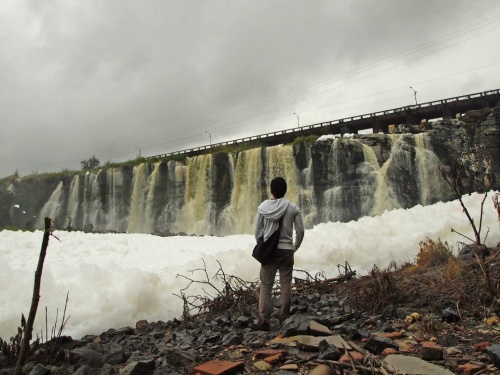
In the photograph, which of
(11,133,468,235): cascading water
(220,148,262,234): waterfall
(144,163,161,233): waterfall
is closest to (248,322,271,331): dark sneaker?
(11,133,468,235): cascading water

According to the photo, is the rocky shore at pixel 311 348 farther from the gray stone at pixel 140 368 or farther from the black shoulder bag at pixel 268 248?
the black shoulder bag at pixel 268 248

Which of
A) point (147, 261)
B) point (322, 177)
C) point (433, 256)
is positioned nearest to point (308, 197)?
point (322, 177)

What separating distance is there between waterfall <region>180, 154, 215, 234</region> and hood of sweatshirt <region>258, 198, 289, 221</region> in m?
26.9

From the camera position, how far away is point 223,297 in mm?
5566

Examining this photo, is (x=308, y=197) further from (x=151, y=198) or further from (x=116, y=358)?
(x=116, y=358)

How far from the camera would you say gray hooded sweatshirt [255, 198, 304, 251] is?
4.42m

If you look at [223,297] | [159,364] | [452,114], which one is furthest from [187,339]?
[452,114]

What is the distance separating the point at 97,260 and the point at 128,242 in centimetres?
152

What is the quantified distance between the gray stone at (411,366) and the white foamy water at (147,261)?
3973mm

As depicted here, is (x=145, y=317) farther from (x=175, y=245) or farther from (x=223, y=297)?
(x=175, y=245)

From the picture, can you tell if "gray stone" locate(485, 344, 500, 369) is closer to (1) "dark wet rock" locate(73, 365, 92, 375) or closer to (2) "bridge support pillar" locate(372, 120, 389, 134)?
(1) "dark wet rock" locate(73, 365, 92, 375)

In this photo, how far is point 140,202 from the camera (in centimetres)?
3575

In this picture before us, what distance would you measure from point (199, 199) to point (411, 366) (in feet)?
99.3

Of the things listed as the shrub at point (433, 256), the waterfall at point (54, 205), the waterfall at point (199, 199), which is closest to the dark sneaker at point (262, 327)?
the shrub at point (433, 256)
